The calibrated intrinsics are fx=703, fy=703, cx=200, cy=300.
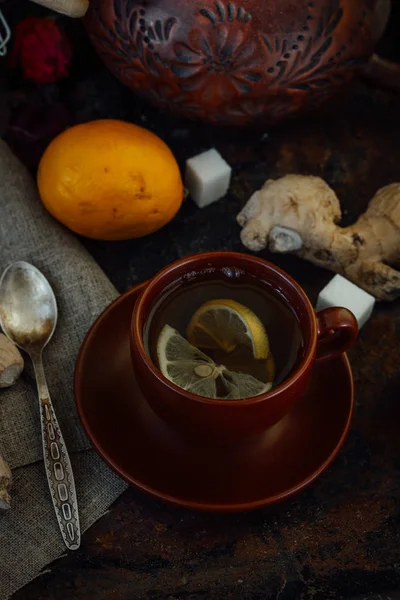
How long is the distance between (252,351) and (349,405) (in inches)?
4.6

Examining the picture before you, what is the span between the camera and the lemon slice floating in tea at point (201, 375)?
25.6 inches

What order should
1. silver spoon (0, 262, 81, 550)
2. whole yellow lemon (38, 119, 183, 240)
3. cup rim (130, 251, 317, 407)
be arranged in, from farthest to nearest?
whole yellow lemon (38, 119, 183, 240) → silver spoon (0, 262, 81, 550) → cup rim (130, 251, 317, 407)

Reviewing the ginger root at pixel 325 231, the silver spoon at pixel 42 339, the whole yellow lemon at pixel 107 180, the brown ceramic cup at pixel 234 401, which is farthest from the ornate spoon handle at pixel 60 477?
the ginger root at pixel 325 231

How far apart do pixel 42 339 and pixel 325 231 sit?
0.37 m

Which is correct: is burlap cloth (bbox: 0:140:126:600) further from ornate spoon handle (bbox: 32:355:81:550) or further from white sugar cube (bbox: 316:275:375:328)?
white sugar cube (bbox: 316:275:375:328)

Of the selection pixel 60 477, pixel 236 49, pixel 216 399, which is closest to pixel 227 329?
pixel 216 399

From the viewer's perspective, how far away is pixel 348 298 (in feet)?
2.71

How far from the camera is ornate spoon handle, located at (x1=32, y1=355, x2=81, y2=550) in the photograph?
688 millimetres

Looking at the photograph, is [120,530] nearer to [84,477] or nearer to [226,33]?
[84,477]

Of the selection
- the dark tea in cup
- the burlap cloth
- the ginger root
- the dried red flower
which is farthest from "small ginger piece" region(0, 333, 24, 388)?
the dried red flower

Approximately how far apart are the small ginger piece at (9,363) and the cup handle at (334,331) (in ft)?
1.05

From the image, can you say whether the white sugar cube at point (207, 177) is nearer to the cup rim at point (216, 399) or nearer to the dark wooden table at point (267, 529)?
the dark wooden table at point (267, 529)

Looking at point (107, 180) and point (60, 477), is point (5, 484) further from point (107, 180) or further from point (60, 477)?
point (107, 180)

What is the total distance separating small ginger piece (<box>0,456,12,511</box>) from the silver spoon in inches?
1.5
